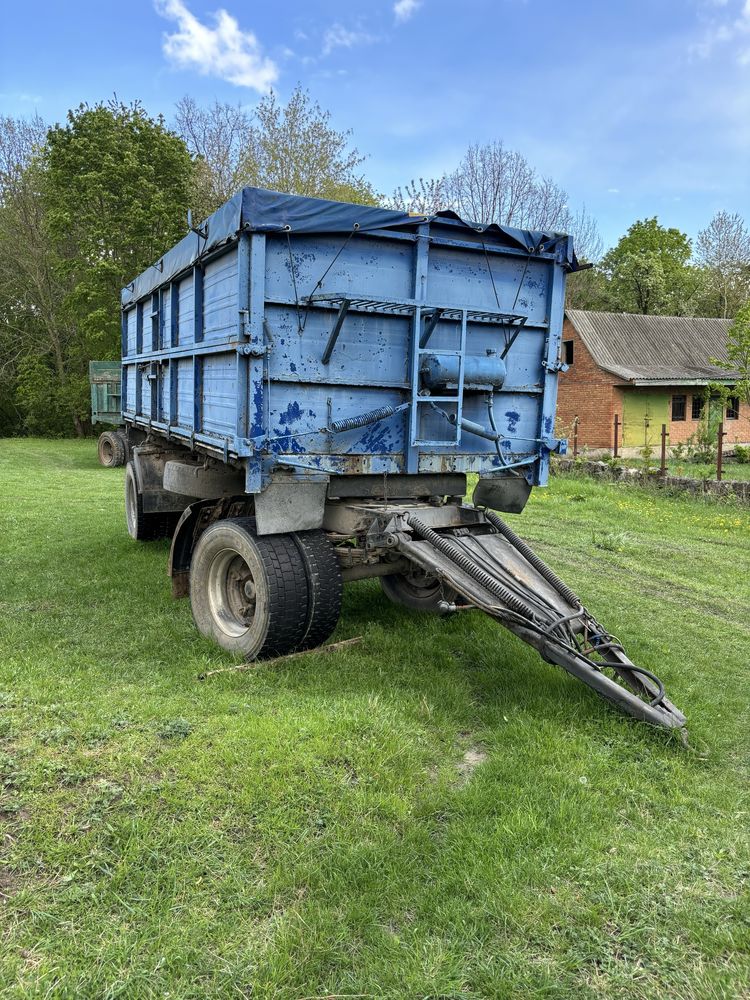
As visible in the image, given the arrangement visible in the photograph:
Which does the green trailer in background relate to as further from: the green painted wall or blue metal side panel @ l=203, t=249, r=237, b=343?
the green painted wall

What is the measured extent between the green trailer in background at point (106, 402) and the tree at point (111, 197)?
4.08 m

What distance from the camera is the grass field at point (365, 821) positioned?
2.35 meters

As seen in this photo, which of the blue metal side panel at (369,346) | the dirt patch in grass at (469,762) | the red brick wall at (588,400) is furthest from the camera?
the red brick wall at (588,400)

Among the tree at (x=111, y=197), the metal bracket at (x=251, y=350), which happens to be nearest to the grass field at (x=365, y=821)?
the metal bracket at (x=251, y=350)

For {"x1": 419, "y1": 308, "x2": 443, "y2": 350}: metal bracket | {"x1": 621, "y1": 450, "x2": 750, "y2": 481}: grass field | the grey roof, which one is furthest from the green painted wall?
{"x1": 419, "y1": 308, "x2": 443, "y2": 350}: metal bracket

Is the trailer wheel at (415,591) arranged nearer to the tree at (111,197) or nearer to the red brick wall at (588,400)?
the red brick wall at (588,400)

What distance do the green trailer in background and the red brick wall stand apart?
1343cm

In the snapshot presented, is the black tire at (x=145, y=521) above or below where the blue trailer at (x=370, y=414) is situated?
below

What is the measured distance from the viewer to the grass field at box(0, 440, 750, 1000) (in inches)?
92.4

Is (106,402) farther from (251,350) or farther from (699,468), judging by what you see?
(251,350)

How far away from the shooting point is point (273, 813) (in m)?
3.05

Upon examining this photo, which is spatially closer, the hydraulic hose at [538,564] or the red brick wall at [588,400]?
the hydraulic hose at [538,564]

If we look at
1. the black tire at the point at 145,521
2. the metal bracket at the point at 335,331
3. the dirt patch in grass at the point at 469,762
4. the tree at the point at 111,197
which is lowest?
the dirt patch in grass at the point at 469,762

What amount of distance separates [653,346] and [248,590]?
24.2 m
